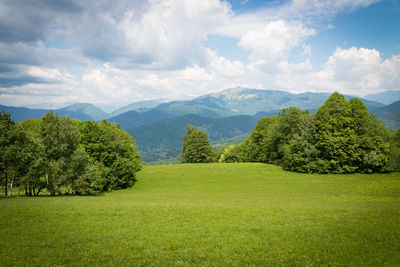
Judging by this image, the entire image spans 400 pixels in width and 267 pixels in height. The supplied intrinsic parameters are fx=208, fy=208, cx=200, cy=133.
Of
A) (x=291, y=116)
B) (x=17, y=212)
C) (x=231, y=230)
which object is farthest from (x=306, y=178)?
(x=17, y=212)

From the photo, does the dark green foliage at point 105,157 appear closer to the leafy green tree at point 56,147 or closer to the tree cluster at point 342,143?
Answer: the leafy green tree at point 56,147

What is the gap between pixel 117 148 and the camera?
50.8 metres

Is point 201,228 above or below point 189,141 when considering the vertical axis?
below

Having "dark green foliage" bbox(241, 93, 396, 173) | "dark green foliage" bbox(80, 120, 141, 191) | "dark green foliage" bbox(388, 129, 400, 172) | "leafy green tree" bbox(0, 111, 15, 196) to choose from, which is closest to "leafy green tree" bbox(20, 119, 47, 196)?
"leafy green tree" bbox(0, 111, 15, 196)

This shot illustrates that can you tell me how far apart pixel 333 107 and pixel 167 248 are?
51.0 meters

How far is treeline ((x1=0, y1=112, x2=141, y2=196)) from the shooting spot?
30781 mm

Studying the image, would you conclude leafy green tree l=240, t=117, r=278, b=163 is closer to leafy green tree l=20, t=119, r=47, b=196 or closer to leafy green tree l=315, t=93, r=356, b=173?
leafy green tree l=315, t=93, r=356, b=173

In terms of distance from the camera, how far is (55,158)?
36.2 metres

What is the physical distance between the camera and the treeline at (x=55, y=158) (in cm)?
3078

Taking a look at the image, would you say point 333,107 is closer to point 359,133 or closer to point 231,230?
point 359,133

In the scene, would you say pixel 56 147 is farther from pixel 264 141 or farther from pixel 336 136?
pixel 336 136

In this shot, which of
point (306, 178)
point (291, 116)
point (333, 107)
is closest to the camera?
point (306, 178)

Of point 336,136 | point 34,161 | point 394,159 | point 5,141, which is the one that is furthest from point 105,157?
point 394,159

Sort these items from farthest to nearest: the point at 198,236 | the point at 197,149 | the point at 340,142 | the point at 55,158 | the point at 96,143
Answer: the point at 197,149
the point at 340,142
the point at 96,143
the point at 55,158
the point at 198,236
